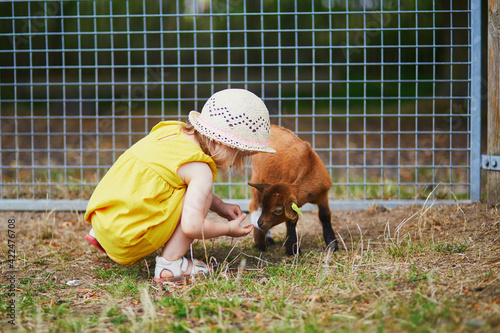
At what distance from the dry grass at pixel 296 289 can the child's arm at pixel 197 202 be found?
0.46 feet

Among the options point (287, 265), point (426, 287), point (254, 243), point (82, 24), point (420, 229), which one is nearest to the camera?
point (426, 287)

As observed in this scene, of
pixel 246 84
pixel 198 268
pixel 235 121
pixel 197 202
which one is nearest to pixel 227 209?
pixel 198 268

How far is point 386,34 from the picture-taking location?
30.6ft

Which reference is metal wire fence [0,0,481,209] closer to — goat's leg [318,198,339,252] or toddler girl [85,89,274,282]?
goat's leg [318,198,339,252]

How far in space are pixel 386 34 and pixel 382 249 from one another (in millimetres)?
7115

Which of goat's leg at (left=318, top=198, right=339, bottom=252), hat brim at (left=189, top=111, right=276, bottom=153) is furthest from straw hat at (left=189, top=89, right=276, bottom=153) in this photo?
goat's leg at (left=318, top=198, right=339, bottom=252)

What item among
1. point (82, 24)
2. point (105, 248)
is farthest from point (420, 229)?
point (82, 24)

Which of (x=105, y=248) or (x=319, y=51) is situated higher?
(x=319, y=51)

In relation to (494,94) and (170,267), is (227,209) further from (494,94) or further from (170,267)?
(494,94)

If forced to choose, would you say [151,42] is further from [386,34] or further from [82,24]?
[386,34]

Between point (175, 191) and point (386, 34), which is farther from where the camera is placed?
point (386, 34)

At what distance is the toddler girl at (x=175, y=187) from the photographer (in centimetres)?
274

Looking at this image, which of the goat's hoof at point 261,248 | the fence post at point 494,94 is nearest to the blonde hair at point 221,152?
the goat's hoof at point 261,248

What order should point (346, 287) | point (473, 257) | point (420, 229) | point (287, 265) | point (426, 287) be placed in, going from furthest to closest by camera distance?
point (420, 229) < point (287, 265) < point (473, 257) < point (346, 287) < point (426, 287)
